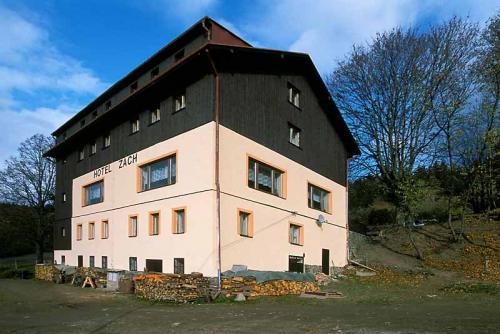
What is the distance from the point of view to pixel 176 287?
15820 mm

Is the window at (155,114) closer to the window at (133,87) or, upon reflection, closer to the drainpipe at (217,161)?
the drainpipe at (217,161)

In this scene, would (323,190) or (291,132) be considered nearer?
(291,132)

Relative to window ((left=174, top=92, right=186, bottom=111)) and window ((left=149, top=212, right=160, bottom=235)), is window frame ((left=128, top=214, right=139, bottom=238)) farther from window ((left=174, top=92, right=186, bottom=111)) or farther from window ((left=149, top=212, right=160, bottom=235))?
window ((left=174, top=92, right=186, bottom=111))

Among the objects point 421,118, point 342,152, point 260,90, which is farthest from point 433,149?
point 260,90

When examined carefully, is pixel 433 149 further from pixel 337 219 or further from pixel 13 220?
pixel 13 220

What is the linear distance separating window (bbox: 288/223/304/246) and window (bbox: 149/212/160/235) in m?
6.41

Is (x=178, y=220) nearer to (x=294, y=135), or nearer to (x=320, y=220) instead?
(x=294, y=135)

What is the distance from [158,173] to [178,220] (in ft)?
9.26

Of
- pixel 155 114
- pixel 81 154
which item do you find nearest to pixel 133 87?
pixel 155 114

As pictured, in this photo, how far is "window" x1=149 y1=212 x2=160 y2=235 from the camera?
20875 mm

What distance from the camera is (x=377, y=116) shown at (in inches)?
1359

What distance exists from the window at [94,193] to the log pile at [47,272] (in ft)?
13.9

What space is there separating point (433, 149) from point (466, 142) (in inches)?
119

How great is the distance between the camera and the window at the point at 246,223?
19.4 meters
